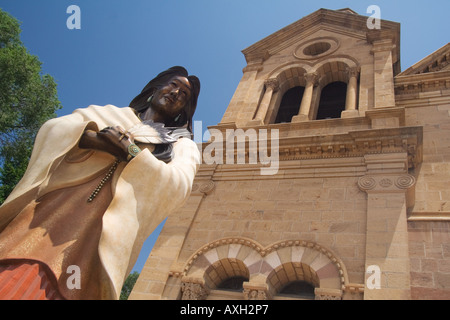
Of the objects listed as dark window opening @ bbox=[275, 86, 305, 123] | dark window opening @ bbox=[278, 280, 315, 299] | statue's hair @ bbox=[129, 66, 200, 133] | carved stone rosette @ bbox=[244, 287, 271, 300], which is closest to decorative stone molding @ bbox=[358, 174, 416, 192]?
dark window opening @ bbox=[278, 280, 315, 299]

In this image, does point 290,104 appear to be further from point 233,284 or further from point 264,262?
point 233,284

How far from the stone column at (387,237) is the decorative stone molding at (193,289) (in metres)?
3.30

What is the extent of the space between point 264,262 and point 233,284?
1034 millimetres

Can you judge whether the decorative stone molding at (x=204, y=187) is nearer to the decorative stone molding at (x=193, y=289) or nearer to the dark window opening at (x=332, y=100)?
the decorative stone molding at (x=193, y=289)

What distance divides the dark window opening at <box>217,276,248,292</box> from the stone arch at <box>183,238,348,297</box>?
166 mm

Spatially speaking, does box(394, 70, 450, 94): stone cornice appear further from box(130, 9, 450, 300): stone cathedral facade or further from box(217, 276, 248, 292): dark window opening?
box(217, 276, 248, 292): dark window opening

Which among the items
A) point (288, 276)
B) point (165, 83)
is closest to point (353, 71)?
point (288, 276)

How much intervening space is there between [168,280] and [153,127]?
16.7 ft

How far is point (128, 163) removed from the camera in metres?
3.19

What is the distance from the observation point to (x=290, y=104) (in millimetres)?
15289

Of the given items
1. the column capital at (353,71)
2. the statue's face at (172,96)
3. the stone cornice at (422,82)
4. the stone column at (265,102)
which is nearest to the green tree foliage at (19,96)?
the stone column at (265,102)

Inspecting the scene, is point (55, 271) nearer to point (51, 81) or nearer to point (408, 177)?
point (408, 177)

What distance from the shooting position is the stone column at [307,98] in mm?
12367
